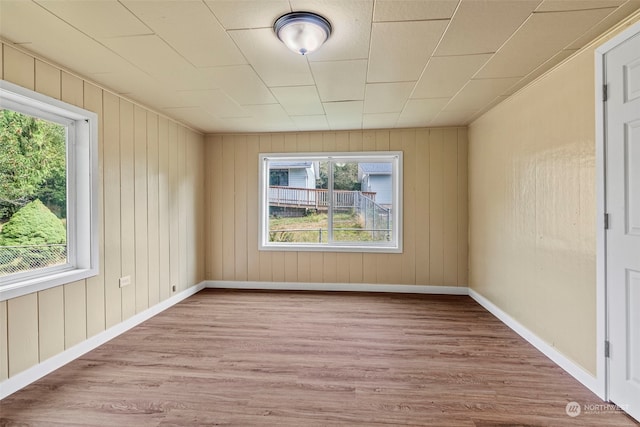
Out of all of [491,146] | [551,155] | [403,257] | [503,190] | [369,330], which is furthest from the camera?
[403,257]

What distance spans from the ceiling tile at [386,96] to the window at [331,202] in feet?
3.27

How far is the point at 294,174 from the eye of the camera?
15.1 ft

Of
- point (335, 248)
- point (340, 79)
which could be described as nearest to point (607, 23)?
point (340, 79)

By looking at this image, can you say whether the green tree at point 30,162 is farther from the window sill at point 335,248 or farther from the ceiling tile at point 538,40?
the ceiling tile at point 538,40

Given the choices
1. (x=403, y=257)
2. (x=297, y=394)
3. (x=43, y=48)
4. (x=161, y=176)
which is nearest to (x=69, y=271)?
(x=161, y=176)

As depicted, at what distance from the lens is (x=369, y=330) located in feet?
9.87

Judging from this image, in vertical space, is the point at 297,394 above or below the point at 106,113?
below

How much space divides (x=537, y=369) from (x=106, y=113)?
426 cm

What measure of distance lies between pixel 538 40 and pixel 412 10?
38.6 inches

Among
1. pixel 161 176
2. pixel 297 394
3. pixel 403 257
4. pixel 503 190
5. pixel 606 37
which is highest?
pixel 606 37

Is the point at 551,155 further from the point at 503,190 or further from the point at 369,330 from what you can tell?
the point at 369,330

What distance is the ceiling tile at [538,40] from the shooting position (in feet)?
5.72

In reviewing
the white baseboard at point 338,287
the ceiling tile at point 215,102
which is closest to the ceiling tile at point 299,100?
the ceiling tile at point 215,102

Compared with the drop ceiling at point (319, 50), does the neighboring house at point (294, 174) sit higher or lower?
lower
